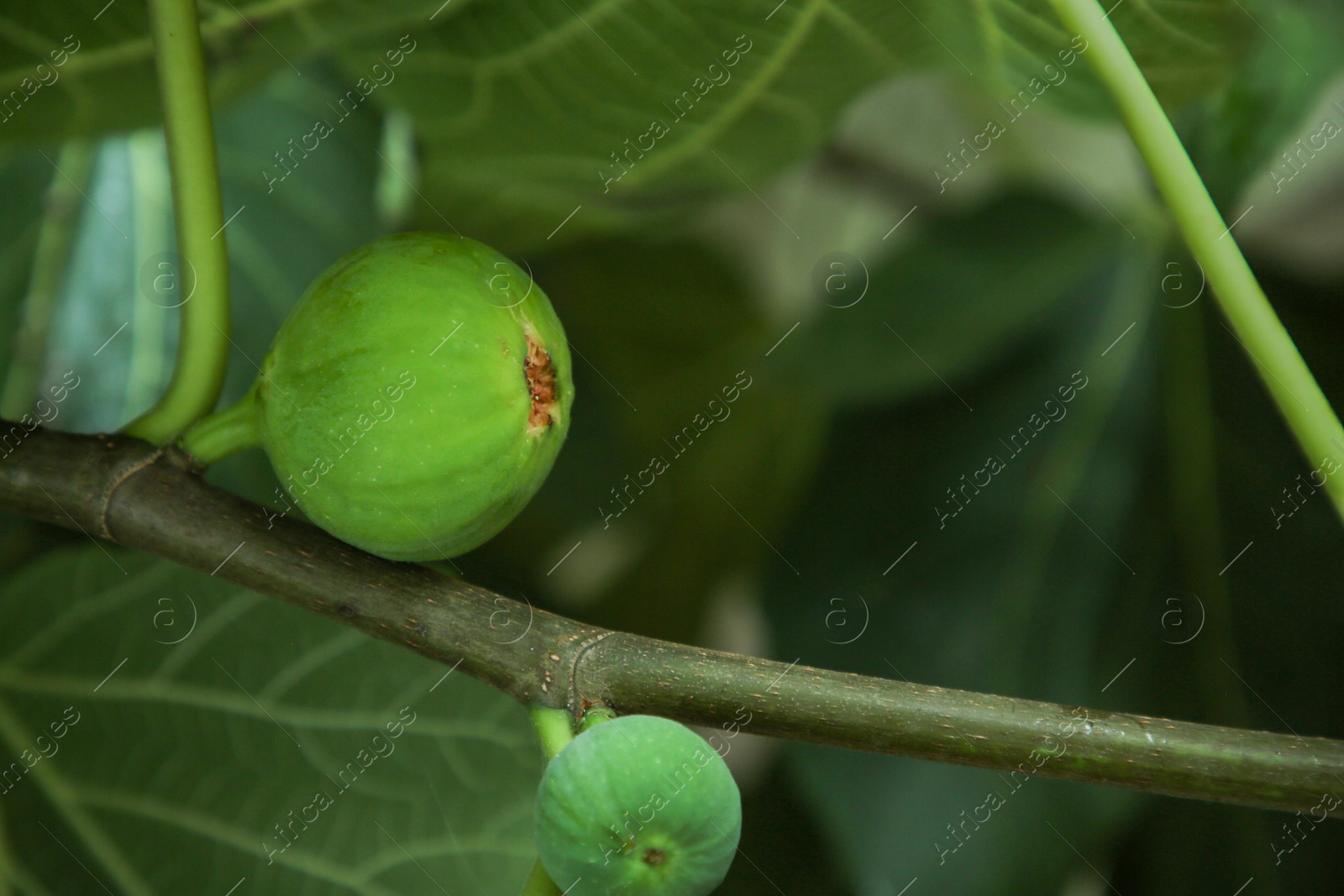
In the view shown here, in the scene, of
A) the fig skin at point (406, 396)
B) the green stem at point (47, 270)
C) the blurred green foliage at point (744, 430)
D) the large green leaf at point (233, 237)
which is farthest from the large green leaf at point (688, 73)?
the green stem at point (47, 270)

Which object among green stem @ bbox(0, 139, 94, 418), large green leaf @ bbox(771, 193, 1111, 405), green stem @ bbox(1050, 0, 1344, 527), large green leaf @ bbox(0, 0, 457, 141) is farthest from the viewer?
large green leaf @ bbox(771, 193, 1111, 405)

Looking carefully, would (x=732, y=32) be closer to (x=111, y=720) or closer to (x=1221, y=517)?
(x=111, y=720)

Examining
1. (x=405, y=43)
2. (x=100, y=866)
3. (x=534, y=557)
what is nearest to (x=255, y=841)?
(x=100, y=866)

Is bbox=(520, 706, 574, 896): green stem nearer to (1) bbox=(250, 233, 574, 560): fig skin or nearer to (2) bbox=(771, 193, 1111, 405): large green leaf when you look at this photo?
(1) bbox=(250, 233, 574, 560): fig skin

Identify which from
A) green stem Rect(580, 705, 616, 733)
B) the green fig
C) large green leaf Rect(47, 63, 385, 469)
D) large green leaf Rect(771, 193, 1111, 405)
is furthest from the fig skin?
large green leaf Rect(771, 193, 1111, 405)

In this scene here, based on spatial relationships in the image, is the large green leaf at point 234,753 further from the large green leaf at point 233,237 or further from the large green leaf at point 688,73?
the large green leaf at point 688,73

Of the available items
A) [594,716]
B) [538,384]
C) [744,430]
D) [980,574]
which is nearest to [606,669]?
[594,716]

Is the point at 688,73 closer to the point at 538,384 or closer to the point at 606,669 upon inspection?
the point at 538,384
